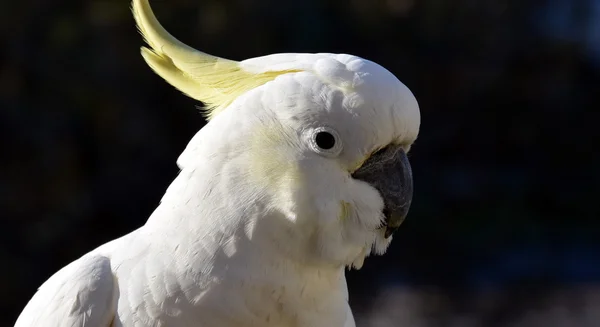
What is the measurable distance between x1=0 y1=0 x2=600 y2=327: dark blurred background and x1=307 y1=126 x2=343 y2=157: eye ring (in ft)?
10.8

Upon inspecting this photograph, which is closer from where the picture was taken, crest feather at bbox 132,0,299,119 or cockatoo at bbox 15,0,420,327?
cockatoo at bbox 15,0,420,327

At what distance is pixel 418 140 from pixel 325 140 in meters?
3.90

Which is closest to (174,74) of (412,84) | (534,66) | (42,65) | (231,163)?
(231,163)

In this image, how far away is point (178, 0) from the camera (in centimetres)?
488

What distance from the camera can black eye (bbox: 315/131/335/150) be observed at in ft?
4.94

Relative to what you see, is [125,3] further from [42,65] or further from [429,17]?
[429,17]

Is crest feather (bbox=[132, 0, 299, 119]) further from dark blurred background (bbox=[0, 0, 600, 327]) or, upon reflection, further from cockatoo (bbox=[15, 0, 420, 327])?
dark blurred background (bbox=[0, 0, 600, 327])

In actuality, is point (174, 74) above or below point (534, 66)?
above

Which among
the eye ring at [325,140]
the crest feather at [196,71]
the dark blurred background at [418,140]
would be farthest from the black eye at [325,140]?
the dark blurred background at [418,140]

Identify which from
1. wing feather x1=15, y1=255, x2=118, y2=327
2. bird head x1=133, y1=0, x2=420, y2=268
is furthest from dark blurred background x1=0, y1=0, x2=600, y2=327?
bird head x1=133, y1=0, x2=420, y2=268

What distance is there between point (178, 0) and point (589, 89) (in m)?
3.04

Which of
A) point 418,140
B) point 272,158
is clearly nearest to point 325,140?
point 272,158

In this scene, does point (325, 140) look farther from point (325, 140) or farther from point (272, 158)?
point (272, 158)

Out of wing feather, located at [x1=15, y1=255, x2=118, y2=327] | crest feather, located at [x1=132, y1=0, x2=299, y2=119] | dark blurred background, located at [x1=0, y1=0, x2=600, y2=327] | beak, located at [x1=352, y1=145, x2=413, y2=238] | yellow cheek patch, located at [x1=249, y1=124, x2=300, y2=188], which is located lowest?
dark blurred background, located at [x1=0, y1=0, x2=600, y2=327]
